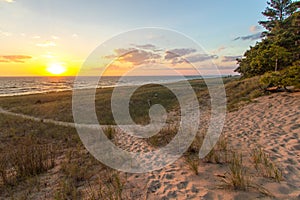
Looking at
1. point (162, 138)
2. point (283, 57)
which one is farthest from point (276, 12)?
point (162, 138)

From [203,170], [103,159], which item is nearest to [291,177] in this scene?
[203,170]

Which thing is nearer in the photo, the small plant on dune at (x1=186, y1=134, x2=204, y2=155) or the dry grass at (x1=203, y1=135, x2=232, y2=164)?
the dry grass at (x1=203, y1=135, x2=232, y2=164)

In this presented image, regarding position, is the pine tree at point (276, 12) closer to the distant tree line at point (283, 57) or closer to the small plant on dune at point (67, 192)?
the distant tree line at point (283, 57)

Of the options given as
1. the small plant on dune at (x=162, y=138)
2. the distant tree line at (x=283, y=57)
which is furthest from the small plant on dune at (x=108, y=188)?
the distant tree line at (x=283, y=57)

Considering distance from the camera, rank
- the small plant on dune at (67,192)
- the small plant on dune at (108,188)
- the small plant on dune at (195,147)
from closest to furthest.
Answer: the small plant on dune at (108,188)
the small plant on dune at (67,192)
the small plant on dune at (195,147)

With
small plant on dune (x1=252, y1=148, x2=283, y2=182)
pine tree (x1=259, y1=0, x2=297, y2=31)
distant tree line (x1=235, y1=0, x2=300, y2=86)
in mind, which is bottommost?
small plant on dune (x1=252, y1=148, x2=283, y2=182)

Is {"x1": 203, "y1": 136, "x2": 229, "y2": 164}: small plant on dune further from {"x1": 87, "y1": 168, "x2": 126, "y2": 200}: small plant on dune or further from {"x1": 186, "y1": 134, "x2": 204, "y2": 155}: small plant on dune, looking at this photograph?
{"x1": 87, "y1": 168, "x2": 126, "y2": 200}: small plant on dune

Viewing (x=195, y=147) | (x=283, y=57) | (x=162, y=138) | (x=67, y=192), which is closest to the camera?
(x=67, y=192)

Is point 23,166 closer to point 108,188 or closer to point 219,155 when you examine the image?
point 108,188

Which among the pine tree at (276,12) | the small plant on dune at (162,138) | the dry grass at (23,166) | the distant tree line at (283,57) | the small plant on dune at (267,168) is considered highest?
the pine tree at (276,12)

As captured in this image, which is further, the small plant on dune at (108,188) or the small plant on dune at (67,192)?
the small plant on dune at (67,192)

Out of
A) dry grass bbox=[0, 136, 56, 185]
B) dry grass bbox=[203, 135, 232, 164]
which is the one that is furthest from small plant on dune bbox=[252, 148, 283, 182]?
dry grass bbox=[0, 136, 56, 185]

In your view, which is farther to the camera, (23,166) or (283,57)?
(283,57)

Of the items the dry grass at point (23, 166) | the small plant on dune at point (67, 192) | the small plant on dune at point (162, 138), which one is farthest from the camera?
the small plant on dune at point (162, 138)
